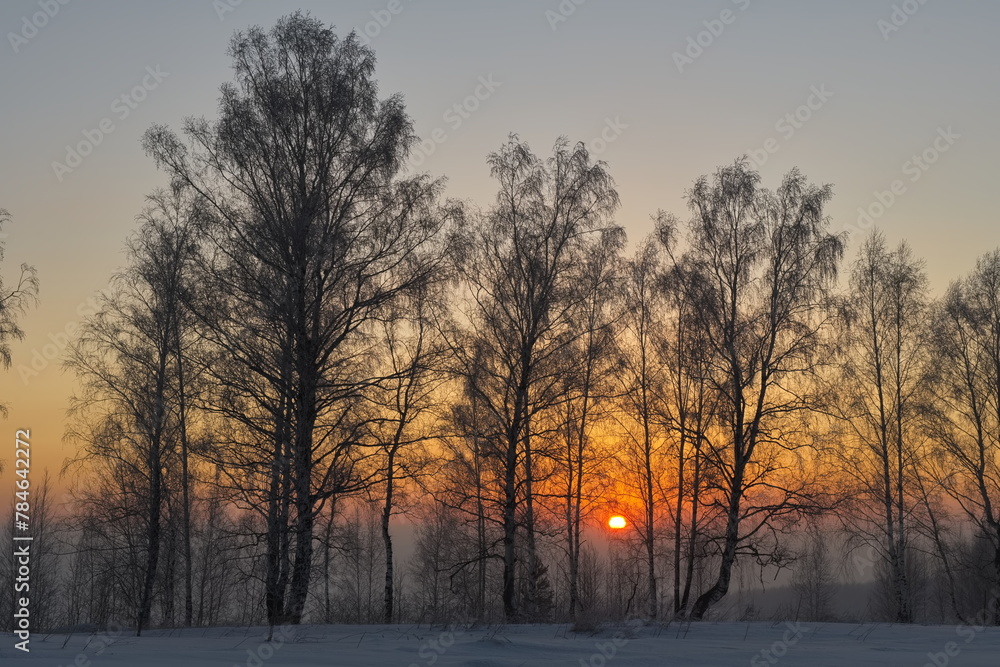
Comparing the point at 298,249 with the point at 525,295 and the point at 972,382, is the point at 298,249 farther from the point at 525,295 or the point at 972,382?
the point at 972,382

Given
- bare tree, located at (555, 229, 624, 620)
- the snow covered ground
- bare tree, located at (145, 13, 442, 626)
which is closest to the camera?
the snow covered ground

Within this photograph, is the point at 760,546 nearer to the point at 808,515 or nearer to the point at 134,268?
the point at 808,515

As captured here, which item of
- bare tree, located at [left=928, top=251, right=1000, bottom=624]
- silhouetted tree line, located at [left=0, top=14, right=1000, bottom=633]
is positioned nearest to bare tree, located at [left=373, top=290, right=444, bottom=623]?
silhouetted tree line, located at [left=0, top=14, right=1000, bottom=633]

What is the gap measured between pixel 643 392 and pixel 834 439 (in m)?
6.62

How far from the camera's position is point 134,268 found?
2372cm

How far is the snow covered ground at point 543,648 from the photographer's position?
7938mm

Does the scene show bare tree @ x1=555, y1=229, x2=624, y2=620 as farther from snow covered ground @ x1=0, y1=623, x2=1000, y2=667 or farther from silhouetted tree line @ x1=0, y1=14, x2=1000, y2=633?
snow covered ground @ x1=0, y1=623, x2=1000, y2=667

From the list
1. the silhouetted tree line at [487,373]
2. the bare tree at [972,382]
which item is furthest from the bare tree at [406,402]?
the bare tree at [972,382]

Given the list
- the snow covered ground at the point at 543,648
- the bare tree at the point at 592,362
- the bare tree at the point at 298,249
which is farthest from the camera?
the bare tree at the point at 592,362

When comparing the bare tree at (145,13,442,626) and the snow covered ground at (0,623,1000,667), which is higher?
the bare tree at (145,13,442,626)

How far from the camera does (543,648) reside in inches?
371

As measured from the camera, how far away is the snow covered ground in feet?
26.0

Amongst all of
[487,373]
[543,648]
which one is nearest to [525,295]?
[487,373]

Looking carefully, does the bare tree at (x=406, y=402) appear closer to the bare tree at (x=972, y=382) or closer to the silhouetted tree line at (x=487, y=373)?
the silhouetted tree line at (x=487, y=373)
